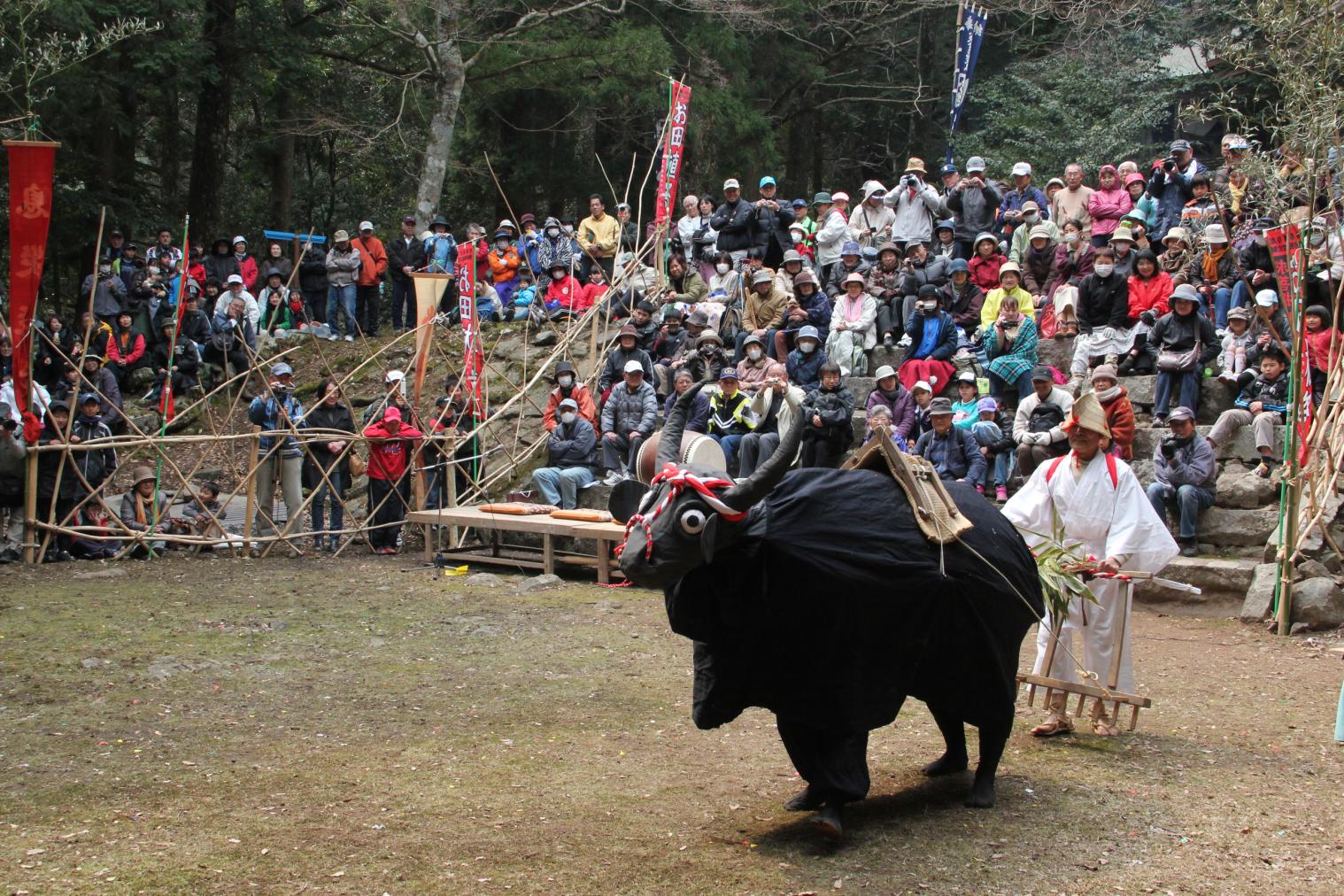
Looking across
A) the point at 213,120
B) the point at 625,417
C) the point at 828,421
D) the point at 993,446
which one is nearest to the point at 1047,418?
the point at 993,446

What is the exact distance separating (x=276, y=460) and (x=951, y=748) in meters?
8.36

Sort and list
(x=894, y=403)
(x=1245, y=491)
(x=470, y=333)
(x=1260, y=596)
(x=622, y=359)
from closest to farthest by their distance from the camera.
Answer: (x=1260, y=596) → (x=1245, y=491) → (x=894, y=403) → (x=470, y=333) → (x=622, y=359)

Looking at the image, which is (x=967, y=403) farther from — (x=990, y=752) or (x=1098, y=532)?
(x=990, y=752)

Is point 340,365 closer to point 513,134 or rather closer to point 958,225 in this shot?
point 513,134

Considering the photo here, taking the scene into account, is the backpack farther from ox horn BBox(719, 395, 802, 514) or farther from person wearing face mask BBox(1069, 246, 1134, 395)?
ox horn BBox(719, 395, 802, 514)

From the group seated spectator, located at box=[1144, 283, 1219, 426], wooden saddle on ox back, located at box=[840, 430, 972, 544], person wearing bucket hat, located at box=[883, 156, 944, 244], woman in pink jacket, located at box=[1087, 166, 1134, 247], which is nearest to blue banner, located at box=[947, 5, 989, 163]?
person wearing bucket hat, located at box=[883, 156, 944, 244]

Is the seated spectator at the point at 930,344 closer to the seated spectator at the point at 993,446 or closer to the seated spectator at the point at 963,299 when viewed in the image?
the seated spectator at the point at 963,299

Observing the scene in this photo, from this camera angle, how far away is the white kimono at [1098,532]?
6570 millimetres

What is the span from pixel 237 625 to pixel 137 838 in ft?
14.3

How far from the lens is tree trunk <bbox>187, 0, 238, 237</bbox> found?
1966 cm

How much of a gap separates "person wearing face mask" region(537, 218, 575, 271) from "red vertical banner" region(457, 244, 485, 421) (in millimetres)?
4294

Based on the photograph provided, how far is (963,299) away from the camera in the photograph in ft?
43.4

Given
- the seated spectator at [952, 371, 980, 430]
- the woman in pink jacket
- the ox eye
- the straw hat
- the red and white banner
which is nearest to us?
the ox eye

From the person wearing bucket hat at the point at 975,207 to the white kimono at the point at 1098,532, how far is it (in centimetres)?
772
